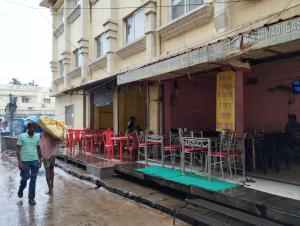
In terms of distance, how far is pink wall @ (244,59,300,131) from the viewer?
1005cm

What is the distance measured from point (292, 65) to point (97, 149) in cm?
846

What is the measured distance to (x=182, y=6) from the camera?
380 inches

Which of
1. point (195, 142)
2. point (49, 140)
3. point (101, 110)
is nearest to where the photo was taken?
point (195, 142)

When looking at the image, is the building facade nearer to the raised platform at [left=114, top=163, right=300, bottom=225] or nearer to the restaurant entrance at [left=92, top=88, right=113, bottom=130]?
the restaurant entrance at [left=92, top=88, right=113, bottom=130]

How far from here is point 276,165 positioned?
7.73m

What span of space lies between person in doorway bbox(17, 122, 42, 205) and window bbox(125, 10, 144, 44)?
6.19m

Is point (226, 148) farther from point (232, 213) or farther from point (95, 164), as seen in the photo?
point (95, 164)

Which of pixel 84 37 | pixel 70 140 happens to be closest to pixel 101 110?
pixel 70 140

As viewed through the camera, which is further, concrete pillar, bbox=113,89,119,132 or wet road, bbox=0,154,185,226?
concrete pillar, bbox=113,89,119,132

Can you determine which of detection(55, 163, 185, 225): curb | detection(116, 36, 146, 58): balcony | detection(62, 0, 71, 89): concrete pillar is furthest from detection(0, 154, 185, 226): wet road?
detection(62, 0, 71, 89): concrete pillar

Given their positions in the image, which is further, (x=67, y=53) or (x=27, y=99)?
(x=27, y=99)

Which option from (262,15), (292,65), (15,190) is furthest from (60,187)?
(292,65)

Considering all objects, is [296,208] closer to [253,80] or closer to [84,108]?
[253,80]

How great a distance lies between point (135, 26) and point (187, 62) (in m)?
5.68
